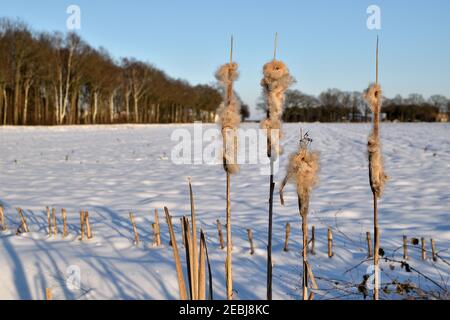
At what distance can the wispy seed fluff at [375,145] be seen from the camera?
1295 millimetres

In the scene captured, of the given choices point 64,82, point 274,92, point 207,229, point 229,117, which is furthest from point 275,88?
point 64,82

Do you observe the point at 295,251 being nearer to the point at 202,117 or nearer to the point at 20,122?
the point at 20,122

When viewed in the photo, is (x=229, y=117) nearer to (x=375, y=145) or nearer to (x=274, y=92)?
(x=274, y=92)

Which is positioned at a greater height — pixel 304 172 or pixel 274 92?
pixel 274 92

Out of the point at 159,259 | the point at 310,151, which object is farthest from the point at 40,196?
the point at 310,151

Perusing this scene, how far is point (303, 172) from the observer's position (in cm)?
142

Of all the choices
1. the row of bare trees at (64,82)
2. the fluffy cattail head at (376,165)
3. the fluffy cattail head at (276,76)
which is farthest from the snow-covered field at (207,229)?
the row of bare trees at (64,82)

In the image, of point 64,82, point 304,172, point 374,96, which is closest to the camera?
point 374,96

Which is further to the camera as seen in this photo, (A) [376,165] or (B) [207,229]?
(B) [207,229]

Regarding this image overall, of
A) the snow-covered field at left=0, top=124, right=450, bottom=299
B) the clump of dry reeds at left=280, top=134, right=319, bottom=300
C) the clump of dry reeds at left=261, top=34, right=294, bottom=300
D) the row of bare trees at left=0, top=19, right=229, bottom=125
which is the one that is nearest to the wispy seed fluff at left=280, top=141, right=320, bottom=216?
the clump of dry reeds at left=280, top=134, right=319, bottom=300

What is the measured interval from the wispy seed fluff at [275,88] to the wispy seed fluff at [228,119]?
117 millimetres

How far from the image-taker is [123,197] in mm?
6367

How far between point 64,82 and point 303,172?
138 ft

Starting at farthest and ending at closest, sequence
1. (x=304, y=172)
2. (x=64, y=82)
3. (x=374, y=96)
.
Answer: (x=64, y=82), (x=304, y=172), (x=374, y=96)
